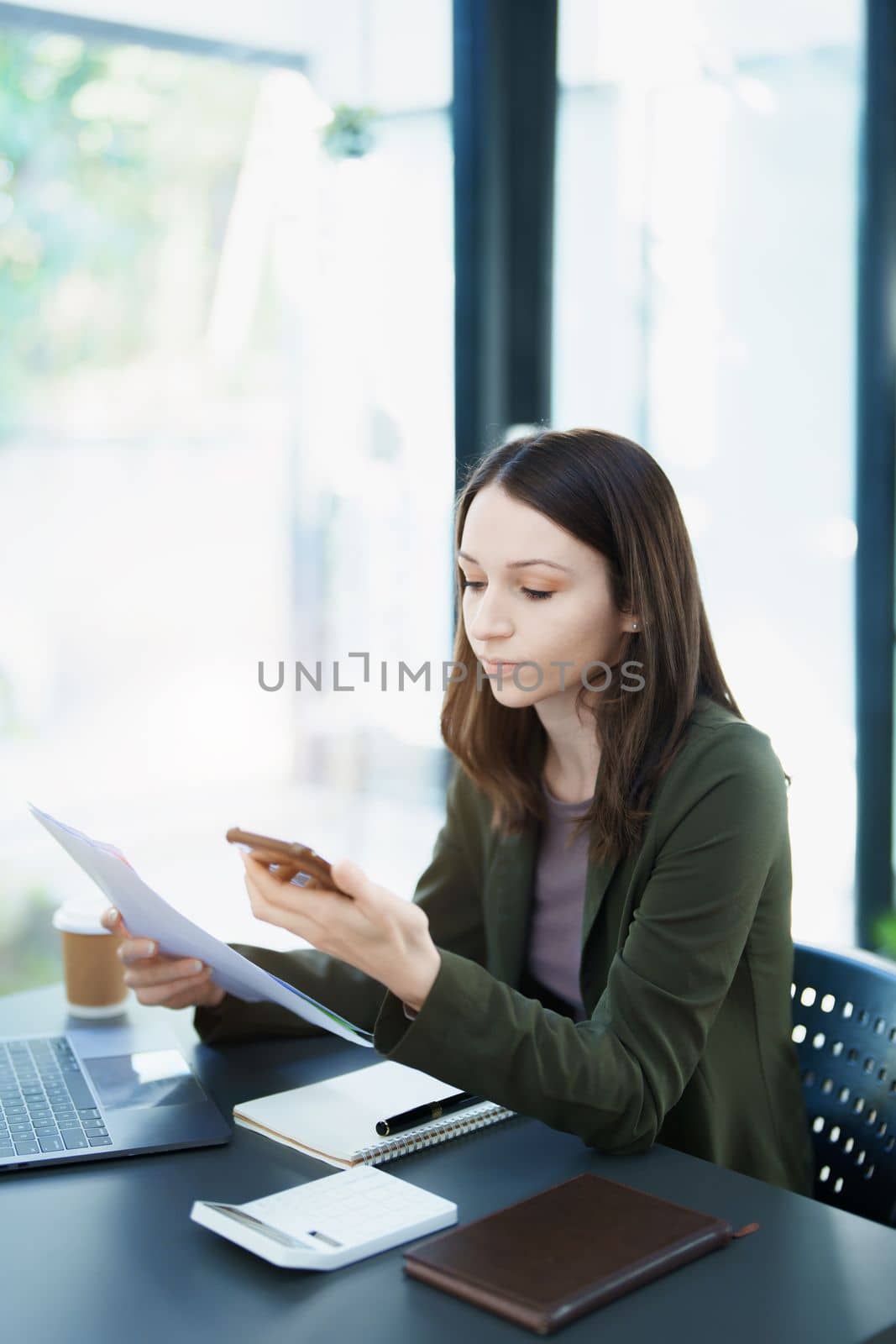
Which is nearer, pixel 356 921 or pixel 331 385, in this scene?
pixel 356 921

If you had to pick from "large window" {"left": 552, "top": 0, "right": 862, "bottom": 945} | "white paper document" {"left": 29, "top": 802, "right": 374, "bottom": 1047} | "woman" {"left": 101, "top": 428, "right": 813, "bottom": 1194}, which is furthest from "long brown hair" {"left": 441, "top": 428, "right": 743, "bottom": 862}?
"large window" {"left": 552, "top": 0, "right": 862, "bottom": 945}

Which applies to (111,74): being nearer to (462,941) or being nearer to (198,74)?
(198,74)

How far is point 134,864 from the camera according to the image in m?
1.16

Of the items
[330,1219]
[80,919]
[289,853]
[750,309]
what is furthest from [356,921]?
[750,309]

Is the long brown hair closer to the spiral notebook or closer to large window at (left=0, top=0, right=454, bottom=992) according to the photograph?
the spiral notebook

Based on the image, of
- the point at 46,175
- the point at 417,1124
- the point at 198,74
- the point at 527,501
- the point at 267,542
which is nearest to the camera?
the point at 417,1124

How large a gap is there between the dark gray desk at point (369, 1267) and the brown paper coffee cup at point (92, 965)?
344mm

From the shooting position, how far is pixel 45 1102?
46.8 inches

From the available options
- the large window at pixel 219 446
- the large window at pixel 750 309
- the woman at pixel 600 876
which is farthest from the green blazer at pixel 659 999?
the large window at pixel 219 446

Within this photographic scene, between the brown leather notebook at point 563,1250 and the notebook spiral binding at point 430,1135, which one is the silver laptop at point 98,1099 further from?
the brown leather notebook at point 563,1250

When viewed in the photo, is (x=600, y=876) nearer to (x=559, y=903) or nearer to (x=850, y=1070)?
(x=559, y=903)

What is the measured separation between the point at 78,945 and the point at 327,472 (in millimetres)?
1869

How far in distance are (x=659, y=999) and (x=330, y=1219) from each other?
1.16ft

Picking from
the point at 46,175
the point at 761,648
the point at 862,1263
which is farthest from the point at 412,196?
the point at 862,1263
